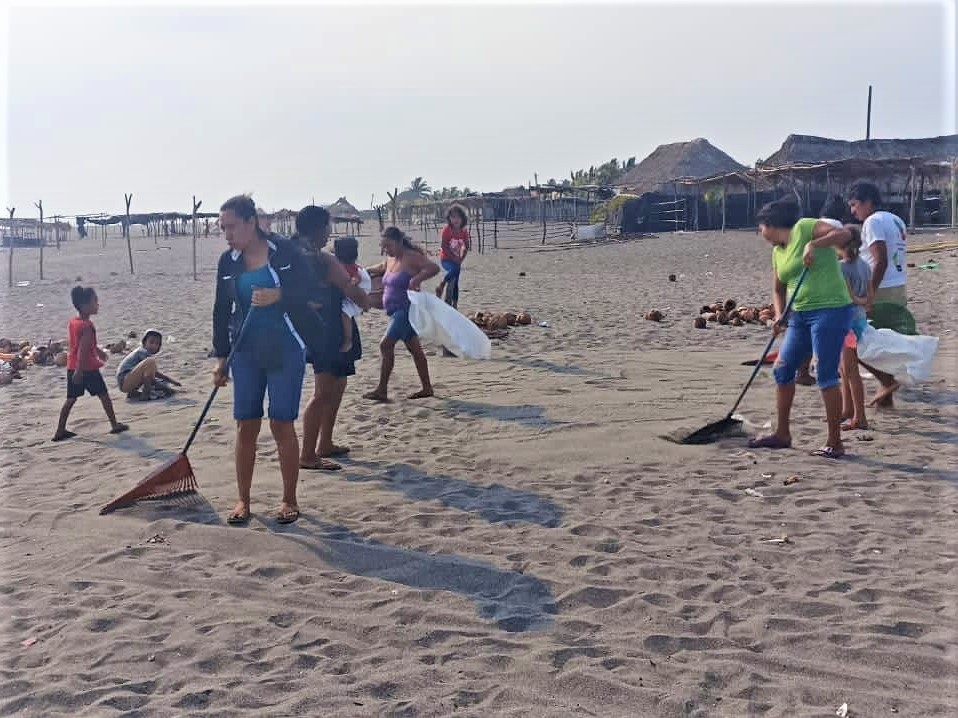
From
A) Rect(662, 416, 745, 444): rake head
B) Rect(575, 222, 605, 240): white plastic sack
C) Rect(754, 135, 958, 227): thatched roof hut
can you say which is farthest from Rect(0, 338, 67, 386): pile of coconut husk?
Rect(575, 222, 605, 240): white plastic sack

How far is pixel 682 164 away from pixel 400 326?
35270 mm

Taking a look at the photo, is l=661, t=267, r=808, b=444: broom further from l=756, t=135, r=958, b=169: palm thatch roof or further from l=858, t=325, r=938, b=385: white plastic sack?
l=756, t=135, r=958, b=169: palm thatch roof

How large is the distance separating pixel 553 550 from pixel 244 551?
55.7 inches

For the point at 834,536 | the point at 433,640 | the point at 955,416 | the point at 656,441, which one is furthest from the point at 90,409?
the point at 955,416

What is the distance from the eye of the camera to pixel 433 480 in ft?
17.0

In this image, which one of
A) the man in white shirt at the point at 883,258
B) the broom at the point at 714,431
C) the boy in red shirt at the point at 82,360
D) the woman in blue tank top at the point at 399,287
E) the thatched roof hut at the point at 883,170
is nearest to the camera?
the broom at the point at 714,431

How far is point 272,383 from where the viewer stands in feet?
14.1

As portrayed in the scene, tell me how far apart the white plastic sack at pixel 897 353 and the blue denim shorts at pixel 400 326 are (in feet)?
11.0

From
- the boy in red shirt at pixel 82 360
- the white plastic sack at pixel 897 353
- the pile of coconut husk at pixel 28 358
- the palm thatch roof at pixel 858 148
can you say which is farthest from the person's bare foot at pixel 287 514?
the palm thatch roof at pixel 858 148

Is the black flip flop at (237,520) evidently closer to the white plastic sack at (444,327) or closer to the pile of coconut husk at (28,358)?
the white plastic sack at (444,327)

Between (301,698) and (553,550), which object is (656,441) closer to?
(553,550)

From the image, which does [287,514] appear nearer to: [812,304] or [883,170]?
[812,304]

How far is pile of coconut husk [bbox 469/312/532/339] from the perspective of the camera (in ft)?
34.5

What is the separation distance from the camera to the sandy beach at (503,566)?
2.83 m
